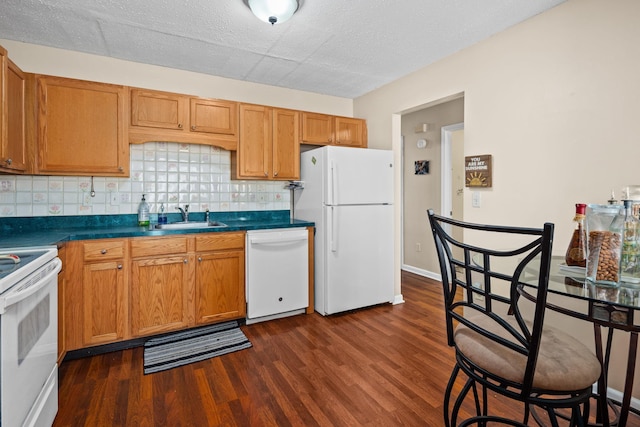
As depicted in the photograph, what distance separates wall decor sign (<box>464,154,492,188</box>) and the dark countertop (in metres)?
1.48

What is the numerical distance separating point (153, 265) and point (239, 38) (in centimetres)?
190

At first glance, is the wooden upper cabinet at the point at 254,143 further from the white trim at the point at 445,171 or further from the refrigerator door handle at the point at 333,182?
the white trim at the point at 445,171

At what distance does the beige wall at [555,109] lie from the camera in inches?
73.5

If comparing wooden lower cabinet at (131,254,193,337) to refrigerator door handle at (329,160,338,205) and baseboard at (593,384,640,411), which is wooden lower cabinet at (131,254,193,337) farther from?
baseboard at (593,384,640,411)

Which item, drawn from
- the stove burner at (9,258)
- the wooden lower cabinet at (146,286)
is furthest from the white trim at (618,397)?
the stove burner at (9,258)

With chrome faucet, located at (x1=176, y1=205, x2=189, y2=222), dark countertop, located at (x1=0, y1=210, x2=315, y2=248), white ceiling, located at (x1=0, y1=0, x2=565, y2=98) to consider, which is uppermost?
white ceiling, located at (x1=0, y1=0, x2=565, y2=98)

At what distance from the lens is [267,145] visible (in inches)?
130

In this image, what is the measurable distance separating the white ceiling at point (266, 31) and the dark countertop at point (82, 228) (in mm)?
1412

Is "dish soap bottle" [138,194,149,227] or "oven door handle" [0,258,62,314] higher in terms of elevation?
Result: "dish soap bottle" [138,194,149,227]

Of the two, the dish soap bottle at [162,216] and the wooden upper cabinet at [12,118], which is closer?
the wooden upper cabinet at [12,118]

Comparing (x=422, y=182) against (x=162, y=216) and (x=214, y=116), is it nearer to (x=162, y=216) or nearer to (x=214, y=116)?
(x=214, y=116)

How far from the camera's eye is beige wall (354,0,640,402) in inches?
73.5

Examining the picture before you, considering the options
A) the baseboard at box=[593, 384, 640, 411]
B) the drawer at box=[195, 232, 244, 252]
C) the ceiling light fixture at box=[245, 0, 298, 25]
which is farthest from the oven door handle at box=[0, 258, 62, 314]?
the baseboard at box=[593, 384, 640, 411]

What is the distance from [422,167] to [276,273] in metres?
2.69
